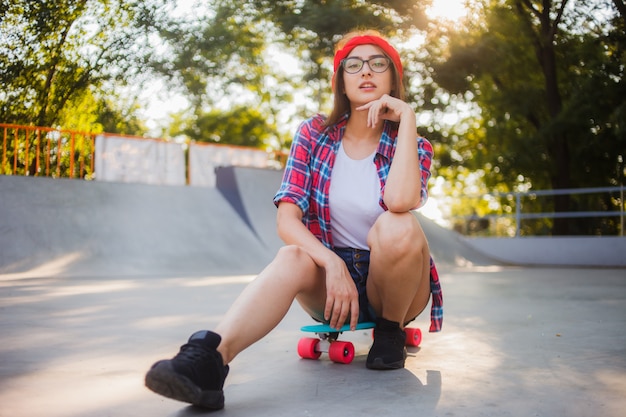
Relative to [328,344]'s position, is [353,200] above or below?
above

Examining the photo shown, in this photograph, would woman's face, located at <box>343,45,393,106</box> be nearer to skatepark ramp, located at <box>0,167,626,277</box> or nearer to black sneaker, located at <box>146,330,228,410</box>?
black sneaker, located at <box>146,330,228,410</box>

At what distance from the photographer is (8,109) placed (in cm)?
1230

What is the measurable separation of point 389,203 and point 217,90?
76.2 ft

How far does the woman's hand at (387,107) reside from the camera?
7.69 feet

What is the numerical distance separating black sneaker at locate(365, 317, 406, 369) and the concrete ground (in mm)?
37

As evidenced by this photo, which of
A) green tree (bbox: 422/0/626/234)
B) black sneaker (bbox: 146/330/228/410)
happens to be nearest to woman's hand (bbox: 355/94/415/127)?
black sneaker (bbox: 146/330/228/410)

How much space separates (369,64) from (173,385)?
144cm

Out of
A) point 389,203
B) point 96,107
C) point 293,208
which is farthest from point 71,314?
point 96,107

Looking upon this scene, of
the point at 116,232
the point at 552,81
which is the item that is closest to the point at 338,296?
the point at 116,232

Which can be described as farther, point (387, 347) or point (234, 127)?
point (234, 127)

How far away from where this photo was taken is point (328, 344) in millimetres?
2539

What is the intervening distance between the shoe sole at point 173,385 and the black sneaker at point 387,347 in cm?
79

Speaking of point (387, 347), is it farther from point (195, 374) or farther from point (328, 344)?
point (195, 374)

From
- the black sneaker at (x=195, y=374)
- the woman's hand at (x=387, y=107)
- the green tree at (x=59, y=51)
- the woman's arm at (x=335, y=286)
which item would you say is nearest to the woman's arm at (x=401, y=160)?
the woman's hand at (x=387, y=107)
